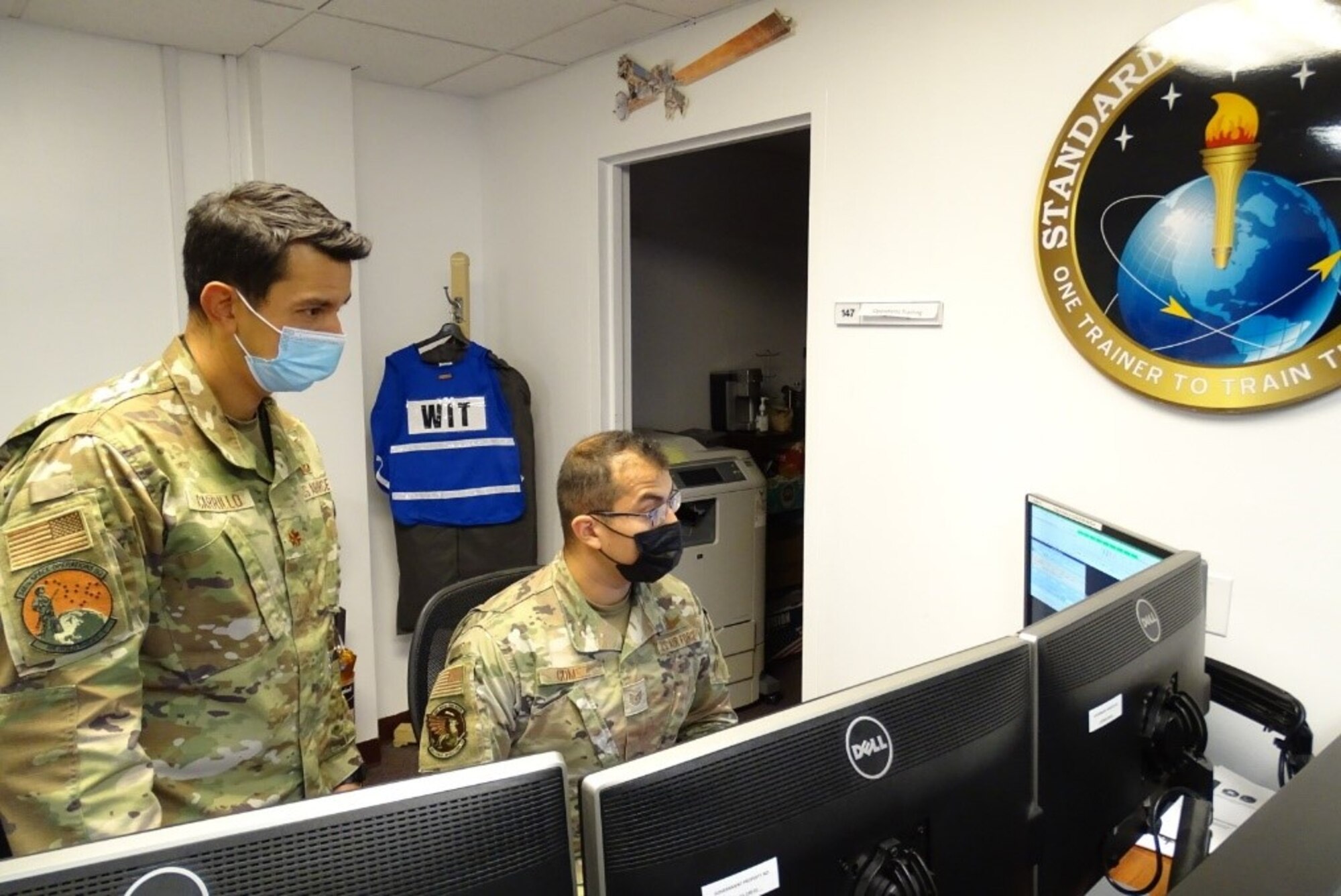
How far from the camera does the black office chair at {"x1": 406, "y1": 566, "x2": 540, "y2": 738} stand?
1744 mm

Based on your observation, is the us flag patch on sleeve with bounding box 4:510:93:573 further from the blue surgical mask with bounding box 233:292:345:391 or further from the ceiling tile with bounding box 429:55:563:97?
the ceiling tile with bounding box 429:55:563:97

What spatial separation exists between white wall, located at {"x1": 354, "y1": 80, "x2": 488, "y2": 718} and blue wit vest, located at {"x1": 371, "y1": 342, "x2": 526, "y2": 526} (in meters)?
0.15

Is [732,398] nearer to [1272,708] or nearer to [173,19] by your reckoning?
[173,19]

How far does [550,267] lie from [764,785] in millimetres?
2774

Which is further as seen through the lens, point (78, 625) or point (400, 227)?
point (400, 227)

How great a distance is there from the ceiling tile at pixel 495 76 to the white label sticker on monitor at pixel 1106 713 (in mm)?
2725

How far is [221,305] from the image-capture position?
4.17 feet

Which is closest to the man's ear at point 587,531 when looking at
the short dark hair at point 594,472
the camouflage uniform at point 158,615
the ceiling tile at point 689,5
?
the short dark hair at point 594,472

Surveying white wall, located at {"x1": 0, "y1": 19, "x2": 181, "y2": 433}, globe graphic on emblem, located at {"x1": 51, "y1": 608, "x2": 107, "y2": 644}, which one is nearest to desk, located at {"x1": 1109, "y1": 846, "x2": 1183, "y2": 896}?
globe graphic on emblem, located at {"x1": 51, "y1": 608, "x2": 107, "y2": 644}

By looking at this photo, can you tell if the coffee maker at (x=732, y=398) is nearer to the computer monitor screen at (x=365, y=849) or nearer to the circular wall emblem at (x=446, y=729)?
the circular wall emblem at (x=446, y=729)

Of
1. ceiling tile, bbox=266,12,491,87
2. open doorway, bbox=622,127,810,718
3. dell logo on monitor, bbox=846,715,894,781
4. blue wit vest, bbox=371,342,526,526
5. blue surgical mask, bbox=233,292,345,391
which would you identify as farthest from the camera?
open doorway, bbox=622,127,810,718

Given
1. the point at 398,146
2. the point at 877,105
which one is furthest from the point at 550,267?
the point at 877,105

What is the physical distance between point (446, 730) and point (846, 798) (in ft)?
2.63

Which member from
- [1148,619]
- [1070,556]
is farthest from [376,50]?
[1148,619]
